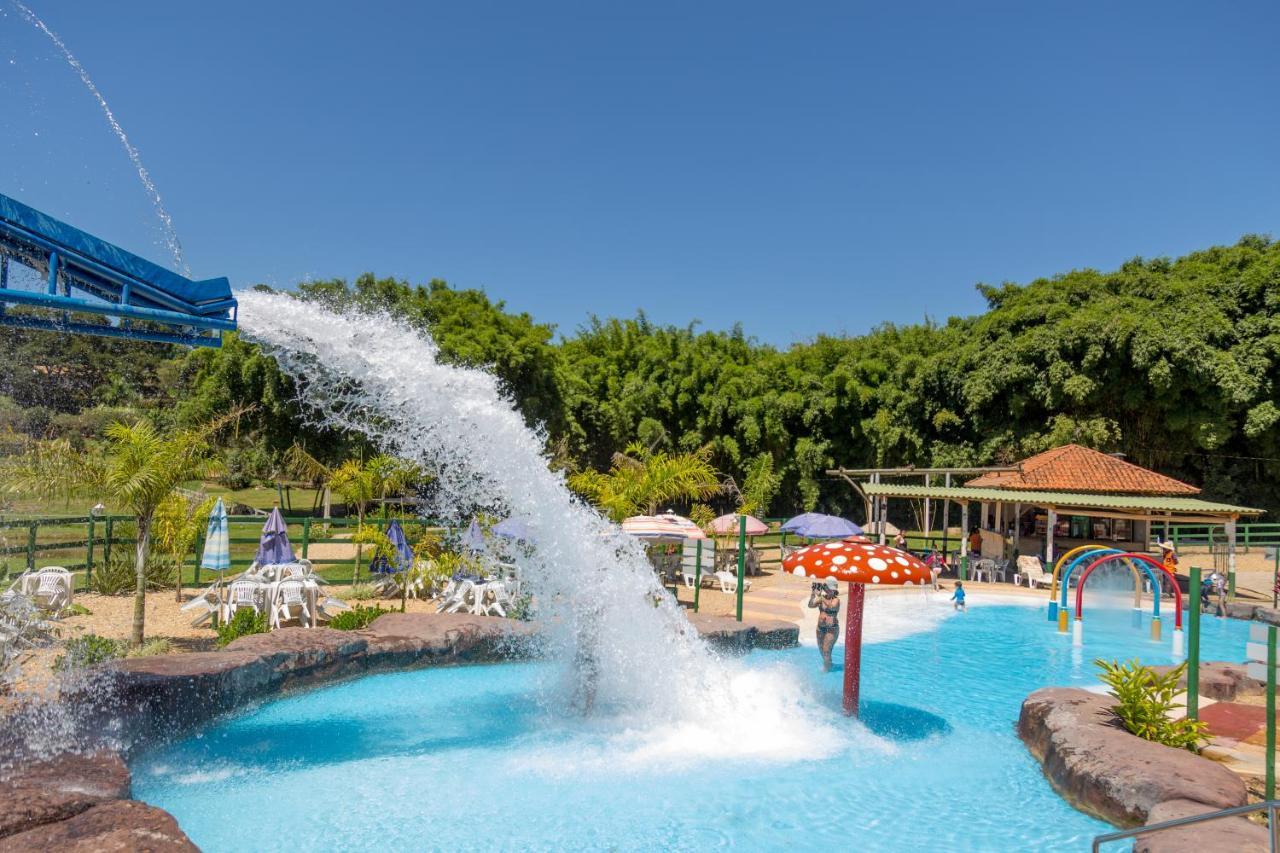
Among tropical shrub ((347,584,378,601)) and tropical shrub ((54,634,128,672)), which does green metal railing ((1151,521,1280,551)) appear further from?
tropical shrub ((54,634,128,672))

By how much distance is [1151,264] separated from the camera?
34.3 meters

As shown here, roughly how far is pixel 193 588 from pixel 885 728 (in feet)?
41.9

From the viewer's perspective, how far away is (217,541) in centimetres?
1496

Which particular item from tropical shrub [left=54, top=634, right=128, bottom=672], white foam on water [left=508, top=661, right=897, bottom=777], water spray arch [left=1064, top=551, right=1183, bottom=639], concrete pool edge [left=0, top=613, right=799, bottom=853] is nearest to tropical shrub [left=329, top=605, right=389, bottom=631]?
concrete pool edge [left=0, top=613, right=799, bottom=853]

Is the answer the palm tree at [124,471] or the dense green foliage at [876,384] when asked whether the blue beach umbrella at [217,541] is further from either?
the dense green foliage at [876,384]

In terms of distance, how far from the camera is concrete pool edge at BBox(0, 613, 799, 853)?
5.12 m

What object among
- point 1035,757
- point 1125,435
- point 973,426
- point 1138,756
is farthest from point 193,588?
point 1125,435

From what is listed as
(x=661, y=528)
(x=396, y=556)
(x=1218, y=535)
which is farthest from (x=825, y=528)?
(x=1218, y=535)

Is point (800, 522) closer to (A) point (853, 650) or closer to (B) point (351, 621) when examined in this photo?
(B) point (351, 621)

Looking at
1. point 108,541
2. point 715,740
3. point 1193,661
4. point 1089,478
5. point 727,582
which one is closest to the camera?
point 1193,661

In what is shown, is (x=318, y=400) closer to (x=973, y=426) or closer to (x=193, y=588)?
(x=193, y=588)

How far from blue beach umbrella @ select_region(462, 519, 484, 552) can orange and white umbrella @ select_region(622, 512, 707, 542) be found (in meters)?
2.69

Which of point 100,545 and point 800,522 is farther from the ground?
point 800,522

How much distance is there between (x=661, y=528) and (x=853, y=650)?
28.1 feet
